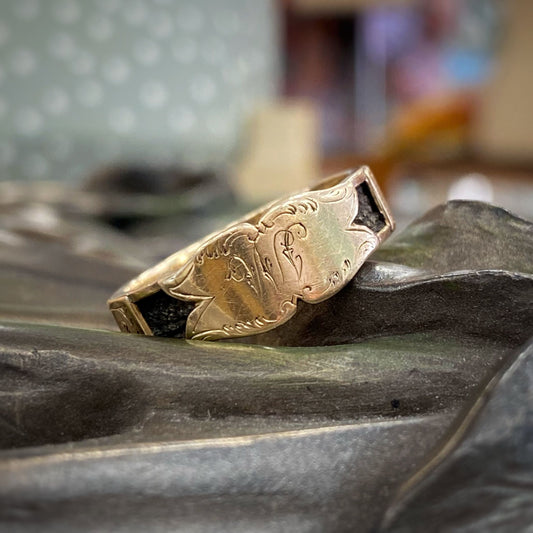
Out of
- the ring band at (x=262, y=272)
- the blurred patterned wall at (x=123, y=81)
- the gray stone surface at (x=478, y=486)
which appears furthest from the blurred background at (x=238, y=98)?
the gray stone surface at (x=478, y=486)

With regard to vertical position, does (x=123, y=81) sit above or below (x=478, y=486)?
above

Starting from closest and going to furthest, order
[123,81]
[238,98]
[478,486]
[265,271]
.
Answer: [478,486] < [265,271] < [123,81] < [238,98]

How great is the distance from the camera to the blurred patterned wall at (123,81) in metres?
2.88

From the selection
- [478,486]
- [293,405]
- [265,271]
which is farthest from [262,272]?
[478,486]

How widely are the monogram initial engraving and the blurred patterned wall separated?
8.00ft

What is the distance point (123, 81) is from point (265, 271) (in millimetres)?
2643

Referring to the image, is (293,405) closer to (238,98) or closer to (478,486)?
(478,486)

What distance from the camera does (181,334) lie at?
62cm

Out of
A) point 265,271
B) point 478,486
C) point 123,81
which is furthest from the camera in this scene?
point 123,81

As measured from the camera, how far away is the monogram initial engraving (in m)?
0.59

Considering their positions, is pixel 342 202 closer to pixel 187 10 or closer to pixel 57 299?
pixel 57 299

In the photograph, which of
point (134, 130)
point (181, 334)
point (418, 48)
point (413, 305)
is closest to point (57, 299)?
point (181, 334)

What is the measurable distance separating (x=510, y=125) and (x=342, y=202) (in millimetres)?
3166

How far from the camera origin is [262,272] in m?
0.59
